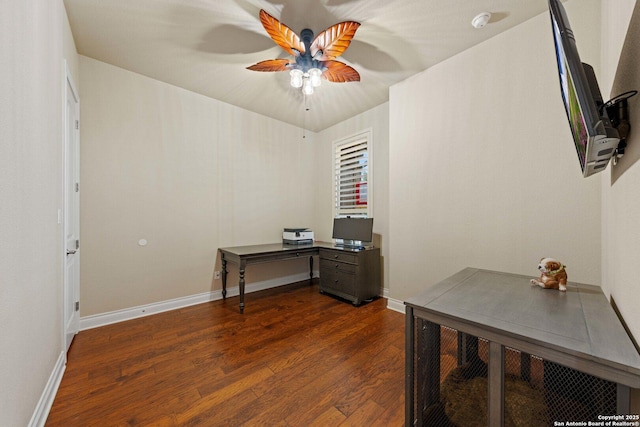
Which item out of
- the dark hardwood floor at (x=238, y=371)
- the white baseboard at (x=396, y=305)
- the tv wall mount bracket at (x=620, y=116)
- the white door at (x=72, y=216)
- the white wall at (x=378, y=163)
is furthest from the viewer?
the white wall at (x=378, y=163)

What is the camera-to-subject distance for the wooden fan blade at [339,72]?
225 cm

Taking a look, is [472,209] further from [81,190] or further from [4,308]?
[81,190]

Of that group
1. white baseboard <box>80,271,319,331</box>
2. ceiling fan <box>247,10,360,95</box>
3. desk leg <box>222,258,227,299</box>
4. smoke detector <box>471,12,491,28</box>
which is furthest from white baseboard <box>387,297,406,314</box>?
smoke detector <box>471,12,491,28</box>

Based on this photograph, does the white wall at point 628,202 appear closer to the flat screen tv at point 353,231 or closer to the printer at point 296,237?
the flat screen tv at point 353,231

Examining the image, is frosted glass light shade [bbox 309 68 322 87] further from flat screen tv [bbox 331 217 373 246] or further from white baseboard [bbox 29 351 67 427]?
white baseboard [bbox 29 351 67 427]

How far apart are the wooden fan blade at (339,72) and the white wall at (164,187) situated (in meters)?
1.80

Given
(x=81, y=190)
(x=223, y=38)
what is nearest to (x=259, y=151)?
(x=223, y=38)

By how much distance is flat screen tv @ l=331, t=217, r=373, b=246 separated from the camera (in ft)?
11.1

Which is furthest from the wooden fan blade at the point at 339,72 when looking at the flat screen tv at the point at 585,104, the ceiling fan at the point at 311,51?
the flat screen tv at the point at 585,104

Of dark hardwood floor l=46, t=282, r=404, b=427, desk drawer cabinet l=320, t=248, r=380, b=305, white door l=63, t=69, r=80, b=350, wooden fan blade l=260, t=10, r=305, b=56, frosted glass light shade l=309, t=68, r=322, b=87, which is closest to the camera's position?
dark hardwood floor l=46, t=282, r=404, b=427

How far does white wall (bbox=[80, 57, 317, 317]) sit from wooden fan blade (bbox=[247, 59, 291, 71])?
1.46 meters

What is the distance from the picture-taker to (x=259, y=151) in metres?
3.89

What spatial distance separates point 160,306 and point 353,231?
8.43ft

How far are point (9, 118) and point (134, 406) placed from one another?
1641mm
